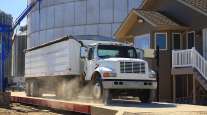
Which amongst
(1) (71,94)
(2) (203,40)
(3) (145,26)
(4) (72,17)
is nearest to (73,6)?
(4) (72,17)

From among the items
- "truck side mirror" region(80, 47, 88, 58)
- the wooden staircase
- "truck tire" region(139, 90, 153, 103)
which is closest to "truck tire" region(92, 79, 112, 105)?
"truck side mirror" region(80, 47, 88, 58)

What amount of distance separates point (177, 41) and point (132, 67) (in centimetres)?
1184

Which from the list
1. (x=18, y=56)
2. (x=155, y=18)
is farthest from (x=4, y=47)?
(x=18, y=56)

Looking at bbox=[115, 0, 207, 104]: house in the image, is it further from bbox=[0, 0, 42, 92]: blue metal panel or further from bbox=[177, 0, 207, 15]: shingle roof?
bbox=[0, 0, 42, 92]: blue metal panel

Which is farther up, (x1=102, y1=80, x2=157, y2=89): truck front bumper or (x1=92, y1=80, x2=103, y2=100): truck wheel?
(x1=102, y1=80, x2=157, y2=89): truck front bumper

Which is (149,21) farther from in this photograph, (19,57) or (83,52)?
(19,57)

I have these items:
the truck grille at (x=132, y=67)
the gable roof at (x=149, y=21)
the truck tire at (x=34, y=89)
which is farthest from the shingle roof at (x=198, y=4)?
the truck tire at (x=34, y=89)

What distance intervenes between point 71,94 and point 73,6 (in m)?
45.3

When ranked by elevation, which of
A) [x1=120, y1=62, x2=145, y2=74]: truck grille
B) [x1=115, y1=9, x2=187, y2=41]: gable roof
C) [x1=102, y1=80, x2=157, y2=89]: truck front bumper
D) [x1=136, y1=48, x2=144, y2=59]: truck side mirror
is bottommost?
[x1=102, y1=80, x2=157, y2=89]: truck front bumper

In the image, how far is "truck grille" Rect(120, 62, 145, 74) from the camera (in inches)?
748

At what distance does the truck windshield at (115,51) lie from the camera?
2028cm

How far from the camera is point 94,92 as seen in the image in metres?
20.0

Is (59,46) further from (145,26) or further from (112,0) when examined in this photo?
(112,0)

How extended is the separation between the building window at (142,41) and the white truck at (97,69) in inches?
307
